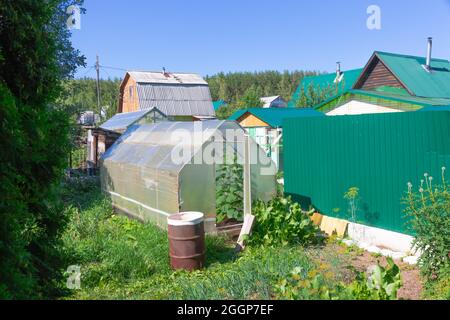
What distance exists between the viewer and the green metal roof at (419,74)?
17.4m

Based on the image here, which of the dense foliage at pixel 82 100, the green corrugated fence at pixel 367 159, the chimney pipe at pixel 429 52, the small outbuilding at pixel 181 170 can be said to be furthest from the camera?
the chimney pipe at pixel 429 52

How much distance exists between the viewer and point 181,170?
7078mm

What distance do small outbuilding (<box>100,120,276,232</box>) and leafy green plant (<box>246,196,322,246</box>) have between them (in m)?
0.86

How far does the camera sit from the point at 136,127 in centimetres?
1150

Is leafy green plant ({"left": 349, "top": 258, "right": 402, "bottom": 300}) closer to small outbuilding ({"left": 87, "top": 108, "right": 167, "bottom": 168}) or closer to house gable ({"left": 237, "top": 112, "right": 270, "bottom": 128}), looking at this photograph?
small outbuilding ({"left": 87, "top": 108, "right": 167, "bottom": 168})

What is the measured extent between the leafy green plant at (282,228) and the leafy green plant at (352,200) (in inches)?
27.5

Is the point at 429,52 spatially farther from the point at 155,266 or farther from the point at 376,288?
the point at 376,288

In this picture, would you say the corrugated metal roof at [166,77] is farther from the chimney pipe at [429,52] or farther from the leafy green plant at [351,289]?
the leafy green plant at [351,289]

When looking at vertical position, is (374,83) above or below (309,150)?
above

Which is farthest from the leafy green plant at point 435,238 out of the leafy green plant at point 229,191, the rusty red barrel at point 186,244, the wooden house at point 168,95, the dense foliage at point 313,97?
the wooden house at point 168,95

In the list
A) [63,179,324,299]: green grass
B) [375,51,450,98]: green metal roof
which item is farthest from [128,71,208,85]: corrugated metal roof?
[63,179,324,299]: green grass
